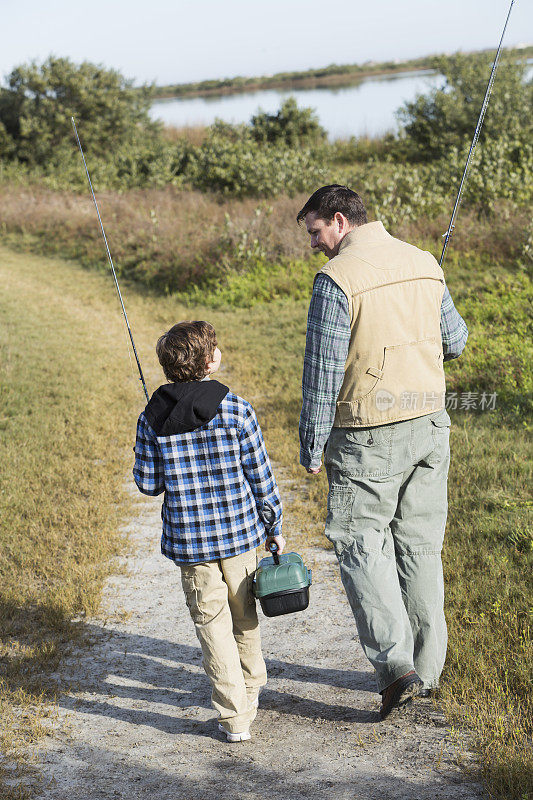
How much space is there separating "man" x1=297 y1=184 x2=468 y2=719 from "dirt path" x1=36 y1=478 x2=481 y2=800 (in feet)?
0.83

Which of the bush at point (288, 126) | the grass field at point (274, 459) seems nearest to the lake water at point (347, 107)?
the bush at point (288, 126)

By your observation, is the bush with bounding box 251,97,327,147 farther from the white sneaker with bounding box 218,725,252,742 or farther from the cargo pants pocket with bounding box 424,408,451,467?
the white sneaker with bounding box 218,725,252,742

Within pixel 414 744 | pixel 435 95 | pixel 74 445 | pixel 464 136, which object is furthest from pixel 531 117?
pixel 414 744

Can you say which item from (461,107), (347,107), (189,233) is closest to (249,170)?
(189,233)

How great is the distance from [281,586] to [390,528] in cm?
55

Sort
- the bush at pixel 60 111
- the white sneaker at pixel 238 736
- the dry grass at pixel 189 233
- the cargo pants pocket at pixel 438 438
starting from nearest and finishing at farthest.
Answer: the cargo pants pocket at pixel 438 438 → the white sneaker at pixel 238 736 → the dry grass at pixel 189 233 → the bush at pixel 60 111

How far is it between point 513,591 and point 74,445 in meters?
4.42

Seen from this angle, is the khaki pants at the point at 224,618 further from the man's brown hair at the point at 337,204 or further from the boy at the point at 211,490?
the man's brown hair at the point at 337,204

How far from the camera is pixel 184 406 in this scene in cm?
298

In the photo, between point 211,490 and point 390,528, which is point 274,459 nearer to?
point 390,528

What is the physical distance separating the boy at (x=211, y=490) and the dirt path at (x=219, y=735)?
0.26 m

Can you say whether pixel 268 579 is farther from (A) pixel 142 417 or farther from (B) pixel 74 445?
(B) pixel 74 445

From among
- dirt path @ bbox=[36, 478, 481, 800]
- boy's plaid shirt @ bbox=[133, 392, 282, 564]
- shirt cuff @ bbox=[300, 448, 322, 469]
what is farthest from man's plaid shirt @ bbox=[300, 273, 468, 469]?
dirt path @ bbox=[36, 478, 481, 800]

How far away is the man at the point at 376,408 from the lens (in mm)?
2947
